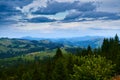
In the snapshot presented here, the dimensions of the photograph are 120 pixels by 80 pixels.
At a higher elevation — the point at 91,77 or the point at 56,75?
the point at 91,77

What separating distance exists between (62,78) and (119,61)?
33101 mm

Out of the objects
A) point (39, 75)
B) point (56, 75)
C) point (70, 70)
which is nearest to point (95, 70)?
point (56, 75)

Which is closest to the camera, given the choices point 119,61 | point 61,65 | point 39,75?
point 119,61

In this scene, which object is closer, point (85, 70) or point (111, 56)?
point (85, 70)

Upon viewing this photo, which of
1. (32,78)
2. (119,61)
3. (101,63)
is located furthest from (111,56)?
(101,63)

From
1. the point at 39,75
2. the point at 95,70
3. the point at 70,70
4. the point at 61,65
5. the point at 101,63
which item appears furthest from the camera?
the point at 39,75

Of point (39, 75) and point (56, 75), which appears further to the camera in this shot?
point (39, 75)

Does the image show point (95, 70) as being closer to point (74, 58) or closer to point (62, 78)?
point (62, 78)

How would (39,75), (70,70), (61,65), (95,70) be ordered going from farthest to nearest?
(39,75), (70,70), (61,65), (95,70)

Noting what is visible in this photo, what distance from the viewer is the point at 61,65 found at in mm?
153125

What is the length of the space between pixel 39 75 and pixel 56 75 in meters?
29.4

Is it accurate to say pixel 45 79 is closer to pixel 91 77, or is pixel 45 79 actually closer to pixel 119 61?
pixel 119 61

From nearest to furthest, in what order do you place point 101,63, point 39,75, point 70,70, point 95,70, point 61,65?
point 95,70 → point 101,63 → point 61,65 → point 70,70 → point 39,75

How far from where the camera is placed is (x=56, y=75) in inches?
6053
